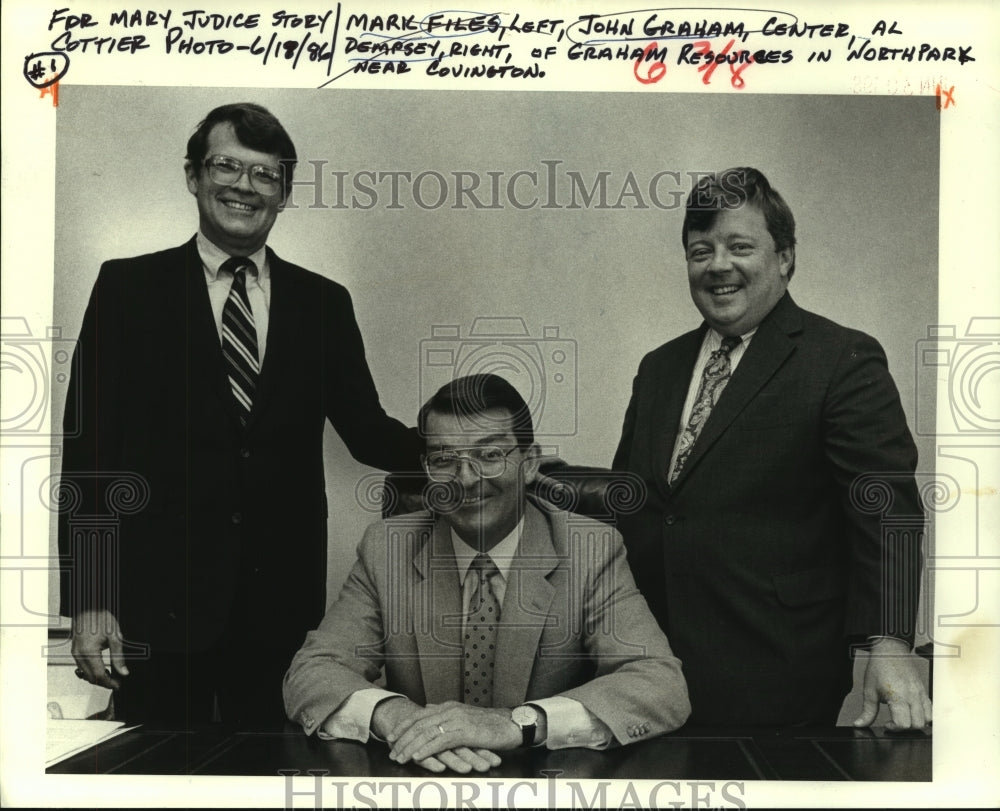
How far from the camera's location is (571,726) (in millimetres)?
3486

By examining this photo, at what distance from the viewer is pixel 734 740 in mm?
3613

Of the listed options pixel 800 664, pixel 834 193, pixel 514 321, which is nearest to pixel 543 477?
pixel 514 321

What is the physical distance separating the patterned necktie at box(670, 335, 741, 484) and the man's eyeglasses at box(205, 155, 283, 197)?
155cm

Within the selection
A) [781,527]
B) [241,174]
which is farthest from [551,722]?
[241,174]

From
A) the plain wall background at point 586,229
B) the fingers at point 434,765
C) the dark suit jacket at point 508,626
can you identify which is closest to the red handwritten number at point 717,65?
the plain wall background at point 586,229

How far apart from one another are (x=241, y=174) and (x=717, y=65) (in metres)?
1.62

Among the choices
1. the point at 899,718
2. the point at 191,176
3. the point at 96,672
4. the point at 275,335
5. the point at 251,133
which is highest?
the point at 251,133

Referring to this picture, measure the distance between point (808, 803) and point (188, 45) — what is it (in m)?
3.22

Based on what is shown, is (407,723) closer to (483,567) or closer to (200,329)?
(483,567)

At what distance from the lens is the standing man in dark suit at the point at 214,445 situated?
368 cm

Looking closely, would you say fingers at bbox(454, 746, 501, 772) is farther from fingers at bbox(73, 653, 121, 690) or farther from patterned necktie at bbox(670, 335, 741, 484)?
fingers at bbox(73, 653, 121, 690)

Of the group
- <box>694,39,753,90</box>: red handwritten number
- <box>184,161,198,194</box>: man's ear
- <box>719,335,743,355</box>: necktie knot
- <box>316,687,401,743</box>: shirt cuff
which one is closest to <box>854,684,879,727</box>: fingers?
<box>719,335,743,355</box>: necktie knot

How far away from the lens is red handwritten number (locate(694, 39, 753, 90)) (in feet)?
12.1

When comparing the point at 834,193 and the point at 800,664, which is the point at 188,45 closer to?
the point at 834,193
